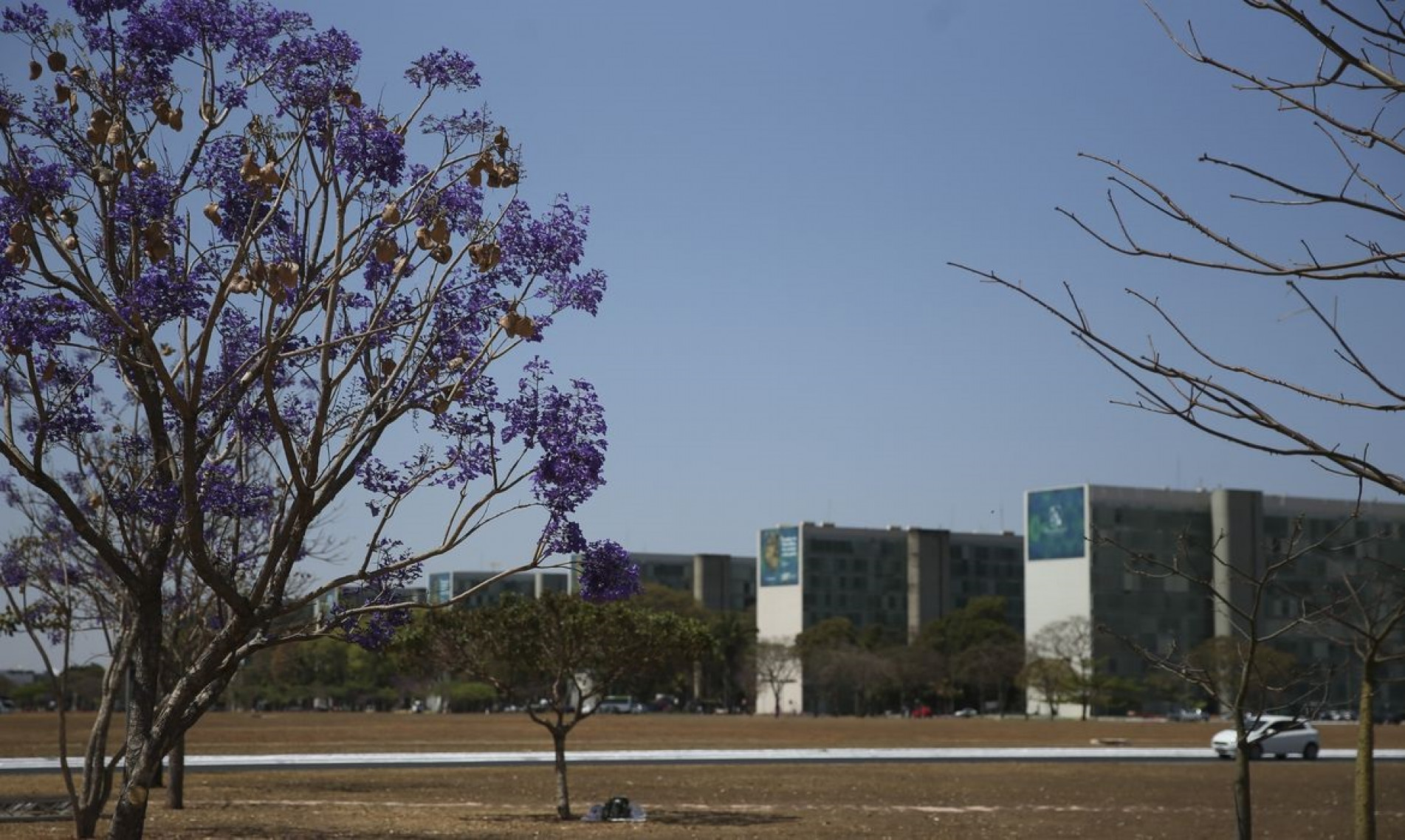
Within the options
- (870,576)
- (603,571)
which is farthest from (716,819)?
(870,576)

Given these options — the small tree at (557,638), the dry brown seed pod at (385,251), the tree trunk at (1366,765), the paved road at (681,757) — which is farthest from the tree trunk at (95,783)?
the paved road at (681,757)

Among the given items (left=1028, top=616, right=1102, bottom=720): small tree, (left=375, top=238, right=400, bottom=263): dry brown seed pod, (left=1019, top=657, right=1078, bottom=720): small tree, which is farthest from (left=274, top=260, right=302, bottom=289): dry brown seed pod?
(left=1019, top=657, right=1078, bottom=720): small tree

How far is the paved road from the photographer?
145 ft

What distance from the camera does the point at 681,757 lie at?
5194 centimetres

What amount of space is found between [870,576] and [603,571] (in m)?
162

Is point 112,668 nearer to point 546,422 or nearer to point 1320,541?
point 546,422

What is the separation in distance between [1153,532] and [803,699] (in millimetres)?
45436

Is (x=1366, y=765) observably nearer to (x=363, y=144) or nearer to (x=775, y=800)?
(x=363, y=144)

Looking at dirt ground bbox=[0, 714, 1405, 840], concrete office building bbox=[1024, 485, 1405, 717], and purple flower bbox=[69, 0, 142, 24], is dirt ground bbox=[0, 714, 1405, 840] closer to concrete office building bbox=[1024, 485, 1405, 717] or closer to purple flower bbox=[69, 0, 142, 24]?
purple flower bbox=[69, 0, 142, 24]

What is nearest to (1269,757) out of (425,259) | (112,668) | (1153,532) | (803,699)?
(112,668)

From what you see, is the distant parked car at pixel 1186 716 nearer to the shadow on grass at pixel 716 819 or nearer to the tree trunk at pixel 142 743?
the shadow on grass at pixel 716 819

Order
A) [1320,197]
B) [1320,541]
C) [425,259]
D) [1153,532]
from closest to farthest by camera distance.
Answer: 1. [1320,197]
2. [1320,541]
3. [425,259]
4. [1153,532]

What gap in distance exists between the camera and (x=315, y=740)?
65.4 meters

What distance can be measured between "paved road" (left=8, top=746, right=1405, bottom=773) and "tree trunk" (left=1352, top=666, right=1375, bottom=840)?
35655 mm
